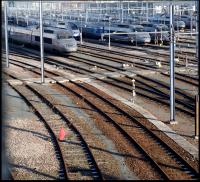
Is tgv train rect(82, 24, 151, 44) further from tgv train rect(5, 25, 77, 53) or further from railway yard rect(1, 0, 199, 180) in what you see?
railway yard rect(1, 0, 199, 180)

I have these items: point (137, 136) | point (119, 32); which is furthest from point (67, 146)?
point (119, 32)

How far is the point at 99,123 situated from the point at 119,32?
29.0 metres

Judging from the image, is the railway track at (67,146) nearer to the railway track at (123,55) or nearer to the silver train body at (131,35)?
the railway track at (123,55)

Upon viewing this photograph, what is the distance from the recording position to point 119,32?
42250mm

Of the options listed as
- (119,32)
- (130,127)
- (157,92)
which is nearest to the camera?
(130,127)

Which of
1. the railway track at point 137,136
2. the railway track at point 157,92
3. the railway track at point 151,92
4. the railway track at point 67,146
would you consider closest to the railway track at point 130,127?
the railway track at point 137,136

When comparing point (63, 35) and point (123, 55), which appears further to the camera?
point (123, 55)

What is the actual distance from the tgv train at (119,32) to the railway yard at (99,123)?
11.1 meters

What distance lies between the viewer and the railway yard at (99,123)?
9.59m

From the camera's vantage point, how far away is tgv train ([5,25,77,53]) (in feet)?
107

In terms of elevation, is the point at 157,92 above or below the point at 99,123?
above

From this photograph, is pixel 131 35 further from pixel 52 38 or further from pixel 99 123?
pixel 99 123

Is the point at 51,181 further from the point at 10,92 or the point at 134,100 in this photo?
the point at 10,92

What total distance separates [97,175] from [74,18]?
5359 cm
